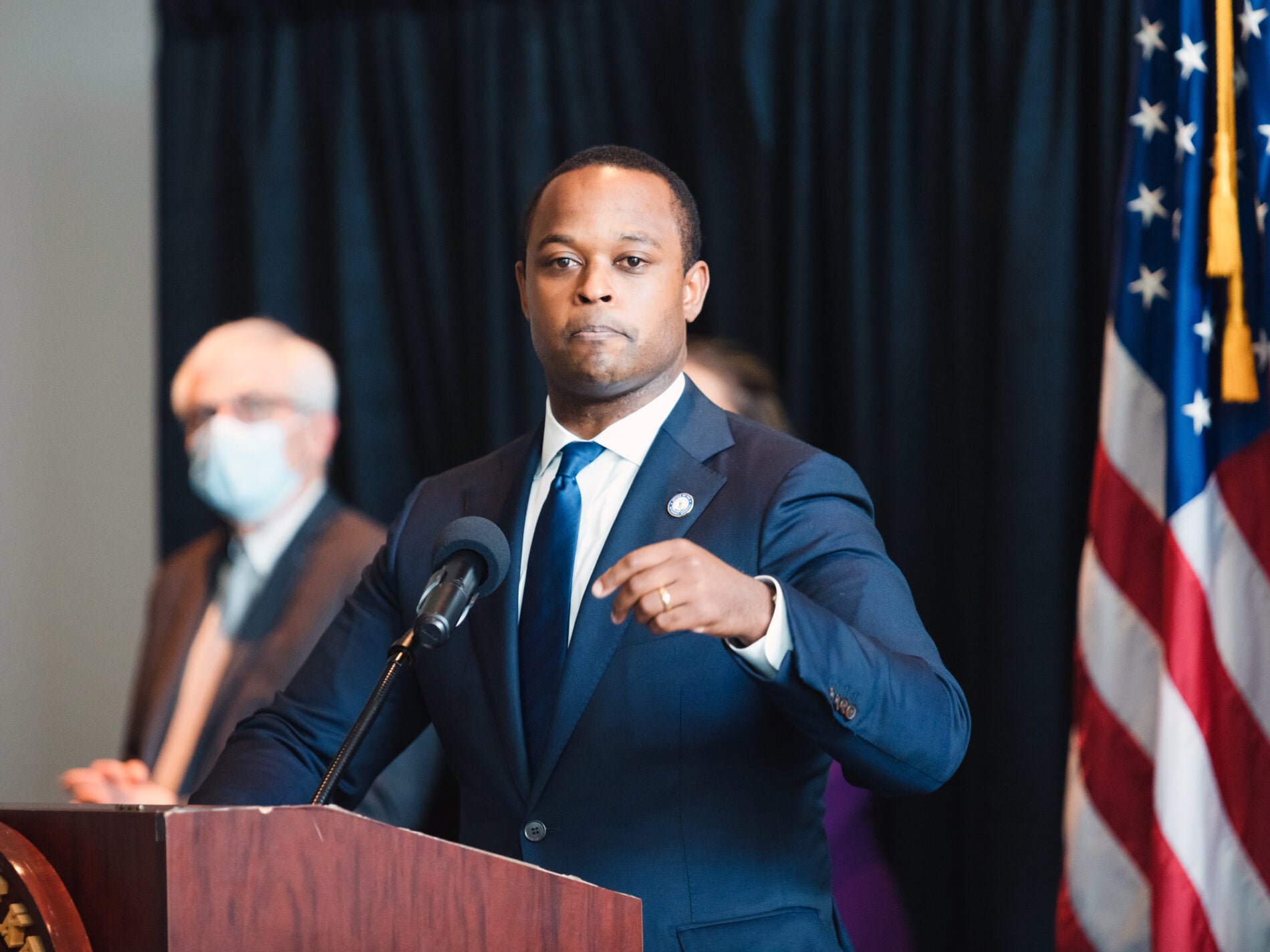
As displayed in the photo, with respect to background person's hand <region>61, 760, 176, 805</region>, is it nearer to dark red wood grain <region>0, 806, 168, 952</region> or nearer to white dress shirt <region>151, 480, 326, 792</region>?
white dress shirt <region>151, 480, 326, 792</region>

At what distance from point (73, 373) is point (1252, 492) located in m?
3.53

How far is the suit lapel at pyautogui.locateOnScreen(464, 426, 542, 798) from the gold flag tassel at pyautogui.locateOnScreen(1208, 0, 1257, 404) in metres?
1.56

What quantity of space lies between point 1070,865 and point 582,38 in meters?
2.46

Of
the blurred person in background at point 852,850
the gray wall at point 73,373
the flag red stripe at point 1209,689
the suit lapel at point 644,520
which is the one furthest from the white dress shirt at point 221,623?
the flag red stripe at point 1209,689

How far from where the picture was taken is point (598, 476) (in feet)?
6.60

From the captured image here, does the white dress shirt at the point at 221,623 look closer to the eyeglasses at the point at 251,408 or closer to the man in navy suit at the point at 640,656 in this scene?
the eyeglasses at the point at 251,408

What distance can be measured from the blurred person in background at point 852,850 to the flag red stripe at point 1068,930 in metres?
0.32

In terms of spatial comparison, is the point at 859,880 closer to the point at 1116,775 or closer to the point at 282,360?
the point at 1116,775

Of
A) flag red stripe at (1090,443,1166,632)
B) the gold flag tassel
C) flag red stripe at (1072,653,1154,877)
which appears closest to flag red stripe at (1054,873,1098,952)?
flag red stripe at (1072,653,1154,877)

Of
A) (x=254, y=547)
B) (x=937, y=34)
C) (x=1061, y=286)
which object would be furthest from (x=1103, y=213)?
(x=254, y=547)

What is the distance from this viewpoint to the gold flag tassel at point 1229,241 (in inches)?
114

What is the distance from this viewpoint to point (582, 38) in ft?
13.1

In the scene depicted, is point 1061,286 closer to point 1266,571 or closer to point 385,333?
point 1266,571

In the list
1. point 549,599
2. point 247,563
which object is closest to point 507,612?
point 549,599
